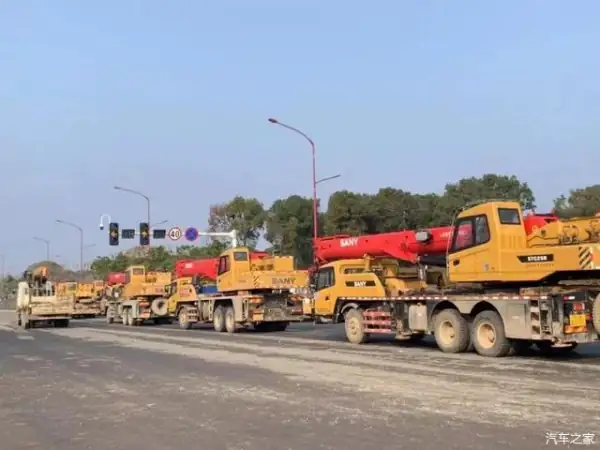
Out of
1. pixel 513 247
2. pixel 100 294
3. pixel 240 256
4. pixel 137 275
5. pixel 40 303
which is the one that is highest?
pixel 240 256

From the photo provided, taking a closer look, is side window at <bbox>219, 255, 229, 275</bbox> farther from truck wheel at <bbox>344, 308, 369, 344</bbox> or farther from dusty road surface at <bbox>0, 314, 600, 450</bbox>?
dusty road surface at <bbox>0, 314, 600, 450</bbox>

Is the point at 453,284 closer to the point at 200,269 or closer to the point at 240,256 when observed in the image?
the point at 240,256

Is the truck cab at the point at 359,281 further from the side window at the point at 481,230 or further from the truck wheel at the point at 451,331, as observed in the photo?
the side window at the point at 481,230

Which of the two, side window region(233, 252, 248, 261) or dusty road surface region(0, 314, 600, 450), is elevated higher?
side window region(233, 252, 248, 261)

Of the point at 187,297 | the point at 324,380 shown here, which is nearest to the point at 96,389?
the point at 324,380

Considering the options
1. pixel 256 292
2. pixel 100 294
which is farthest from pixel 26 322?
pixel 256 292

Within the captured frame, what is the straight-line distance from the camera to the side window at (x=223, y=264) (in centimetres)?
3075

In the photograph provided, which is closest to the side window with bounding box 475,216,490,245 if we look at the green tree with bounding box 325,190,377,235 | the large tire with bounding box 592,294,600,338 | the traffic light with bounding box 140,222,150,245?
the large tire with bounding box 592,294,600,338

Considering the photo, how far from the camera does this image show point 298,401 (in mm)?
10914

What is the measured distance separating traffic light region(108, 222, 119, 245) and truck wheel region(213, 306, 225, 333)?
18.0 meters

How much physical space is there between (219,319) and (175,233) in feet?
71.7

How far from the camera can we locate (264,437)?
8.39 metres

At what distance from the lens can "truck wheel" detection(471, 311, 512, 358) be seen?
16.9 m

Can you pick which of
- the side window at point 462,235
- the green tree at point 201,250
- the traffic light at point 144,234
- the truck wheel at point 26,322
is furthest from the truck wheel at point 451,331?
the green tree at point 201,250
